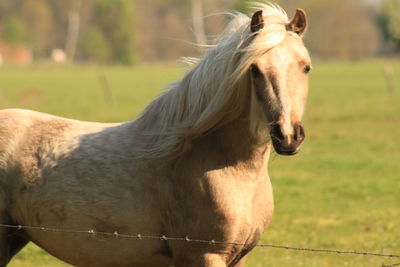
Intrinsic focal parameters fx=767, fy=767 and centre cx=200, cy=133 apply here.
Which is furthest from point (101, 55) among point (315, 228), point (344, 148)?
point (315, 228)

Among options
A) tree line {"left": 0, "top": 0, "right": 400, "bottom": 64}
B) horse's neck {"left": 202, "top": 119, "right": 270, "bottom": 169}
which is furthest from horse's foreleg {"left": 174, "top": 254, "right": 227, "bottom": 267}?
tree line {"left": 0, "top": 0, "right": 400, "bottom": 64}

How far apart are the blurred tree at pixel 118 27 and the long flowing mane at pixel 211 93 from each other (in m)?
109

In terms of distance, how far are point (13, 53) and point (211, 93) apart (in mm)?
125847

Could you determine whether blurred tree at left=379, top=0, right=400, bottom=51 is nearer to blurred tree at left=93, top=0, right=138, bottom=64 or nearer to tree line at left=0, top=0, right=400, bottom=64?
tree line at left=0, top=0, right=400, bottom=64

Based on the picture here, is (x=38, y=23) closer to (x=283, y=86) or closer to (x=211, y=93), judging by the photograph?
(x=211, y=93)

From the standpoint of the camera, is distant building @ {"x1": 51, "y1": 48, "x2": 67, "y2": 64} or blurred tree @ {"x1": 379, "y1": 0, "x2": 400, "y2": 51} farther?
distant building @ {"x1": 51, "y1": 48, "x2": 67, "y2": 64}

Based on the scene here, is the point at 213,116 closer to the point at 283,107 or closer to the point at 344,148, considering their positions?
the point at 283,107

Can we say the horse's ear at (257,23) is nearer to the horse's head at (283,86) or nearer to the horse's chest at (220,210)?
the horse's head at (283,86)

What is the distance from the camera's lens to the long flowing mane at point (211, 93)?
4.59 metres

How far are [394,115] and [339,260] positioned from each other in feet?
63.2

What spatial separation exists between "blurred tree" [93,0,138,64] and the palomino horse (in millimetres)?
108956

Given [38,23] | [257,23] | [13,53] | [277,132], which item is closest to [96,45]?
[38,23]

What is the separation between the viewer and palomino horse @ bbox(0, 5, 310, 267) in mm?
4535

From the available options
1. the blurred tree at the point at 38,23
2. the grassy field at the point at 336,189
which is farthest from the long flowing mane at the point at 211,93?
the blurred tree at the point at 38,23
